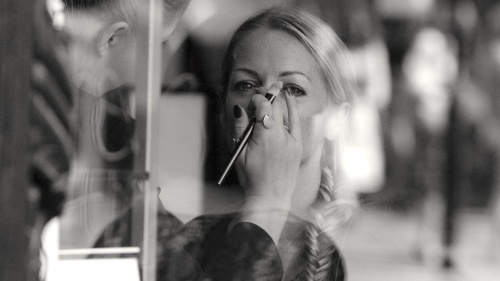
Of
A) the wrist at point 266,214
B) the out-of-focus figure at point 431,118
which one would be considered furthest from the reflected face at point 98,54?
the out-of-focus figure at point 431,118

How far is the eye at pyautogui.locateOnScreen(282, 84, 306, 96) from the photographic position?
4.94 feet

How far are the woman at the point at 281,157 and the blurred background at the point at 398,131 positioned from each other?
3 cm

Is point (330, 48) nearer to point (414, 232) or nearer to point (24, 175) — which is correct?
point (414, 232)

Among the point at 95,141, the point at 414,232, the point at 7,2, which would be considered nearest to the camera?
the point at 7,2

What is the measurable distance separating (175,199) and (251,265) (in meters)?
0.22

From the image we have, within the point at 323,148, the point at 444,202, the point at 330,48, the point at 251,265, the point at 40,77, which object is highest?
the point at 330,48

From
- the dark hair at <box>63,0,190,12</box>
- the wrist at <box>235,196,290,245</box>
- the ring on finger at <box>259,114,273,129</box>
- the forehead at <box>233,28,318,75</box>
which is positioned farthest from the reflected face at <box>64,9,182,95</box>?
the wrist at <box>235,196,290,245</box>

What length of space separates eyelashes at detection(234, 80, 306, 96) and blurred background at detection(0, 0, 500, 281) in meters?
0.05

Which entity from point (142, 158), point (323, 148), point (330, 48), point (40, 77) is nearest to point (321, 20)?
point (330, 48)

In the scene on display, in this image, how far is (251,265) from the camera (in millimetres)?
1491

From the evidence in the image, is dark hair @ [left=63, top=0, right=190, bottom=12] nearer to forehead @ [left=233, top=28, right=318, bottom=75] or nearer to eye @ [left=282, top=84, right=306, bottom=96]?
forehead @ [left=233, top=28, right=318, bottom=75]

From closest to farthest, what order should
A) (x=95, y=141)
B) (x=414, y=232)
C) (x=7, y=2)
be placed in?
(x=7, y=2), (x=95, y=141), (x=414, y=232)

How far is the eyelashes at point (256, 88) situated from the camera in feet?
4.94

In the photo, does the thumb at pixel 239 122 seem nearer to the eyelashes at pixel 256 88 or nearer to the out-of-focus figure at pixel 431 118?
the eyelashes at pixel 256 88
